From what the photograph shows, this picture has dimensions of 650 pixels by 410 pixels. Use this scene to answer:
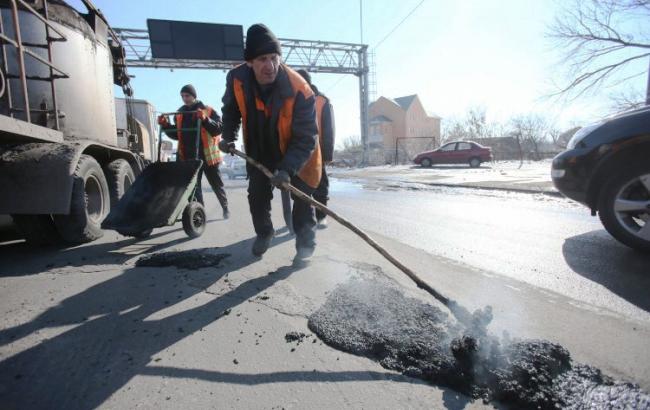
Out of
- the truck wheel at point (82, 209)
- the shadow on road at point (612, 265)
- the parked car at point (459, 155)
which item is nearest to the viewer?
the shadow on road at point (612, 265)

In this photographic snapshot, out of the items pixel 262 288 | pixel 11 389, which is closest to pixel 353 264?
pixel 262 288

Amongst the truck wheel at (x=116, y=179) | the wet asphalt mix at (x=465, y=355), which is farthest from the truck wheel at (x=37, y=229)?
the wet asphalt mix at (x=465, y=355)

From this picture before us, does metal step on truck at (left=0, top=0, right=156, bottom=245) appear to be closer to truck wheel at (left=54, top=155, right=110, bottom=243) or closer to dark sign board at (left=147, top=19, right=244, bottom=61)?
truck wheel at (left=54, top=155, right=110, bottom=243)

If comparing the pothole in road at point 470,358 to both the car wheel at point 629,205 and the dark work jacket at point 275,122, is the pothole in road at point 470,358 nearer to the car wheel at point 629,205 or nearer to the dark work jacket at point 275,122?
the dark work jacket at point 275,122

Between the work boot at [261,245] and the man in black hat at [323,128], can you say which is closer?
the work boot at [261,245]

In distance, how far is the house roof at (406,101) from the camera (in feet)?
169

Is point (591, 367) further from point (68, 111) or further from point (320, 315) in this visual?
point (68, 111)

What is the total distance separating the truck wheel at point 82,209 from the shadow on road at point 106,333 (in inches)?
42.9

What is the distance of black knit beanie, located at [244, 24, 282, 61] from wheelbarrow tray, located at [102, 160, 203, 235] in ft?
5.52

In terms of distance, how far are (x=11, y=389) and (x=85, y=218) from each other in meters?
2.38

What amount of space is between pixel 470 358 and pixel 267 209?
2124 mm

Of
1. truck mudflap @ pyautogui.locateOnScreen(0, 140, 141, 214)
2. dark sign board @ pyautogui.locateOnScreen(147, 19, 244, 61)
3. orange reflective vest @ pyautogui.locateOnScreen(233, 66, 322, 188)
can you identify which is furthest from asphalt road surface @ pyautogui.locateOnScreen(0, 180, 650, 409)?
dark sign board @ pyautogui.locateOnScreen(147, 19, 244, 61)

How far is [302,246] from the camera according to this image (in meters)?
3.06

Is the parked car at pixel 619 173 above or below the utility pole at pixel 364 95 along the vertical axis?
below
